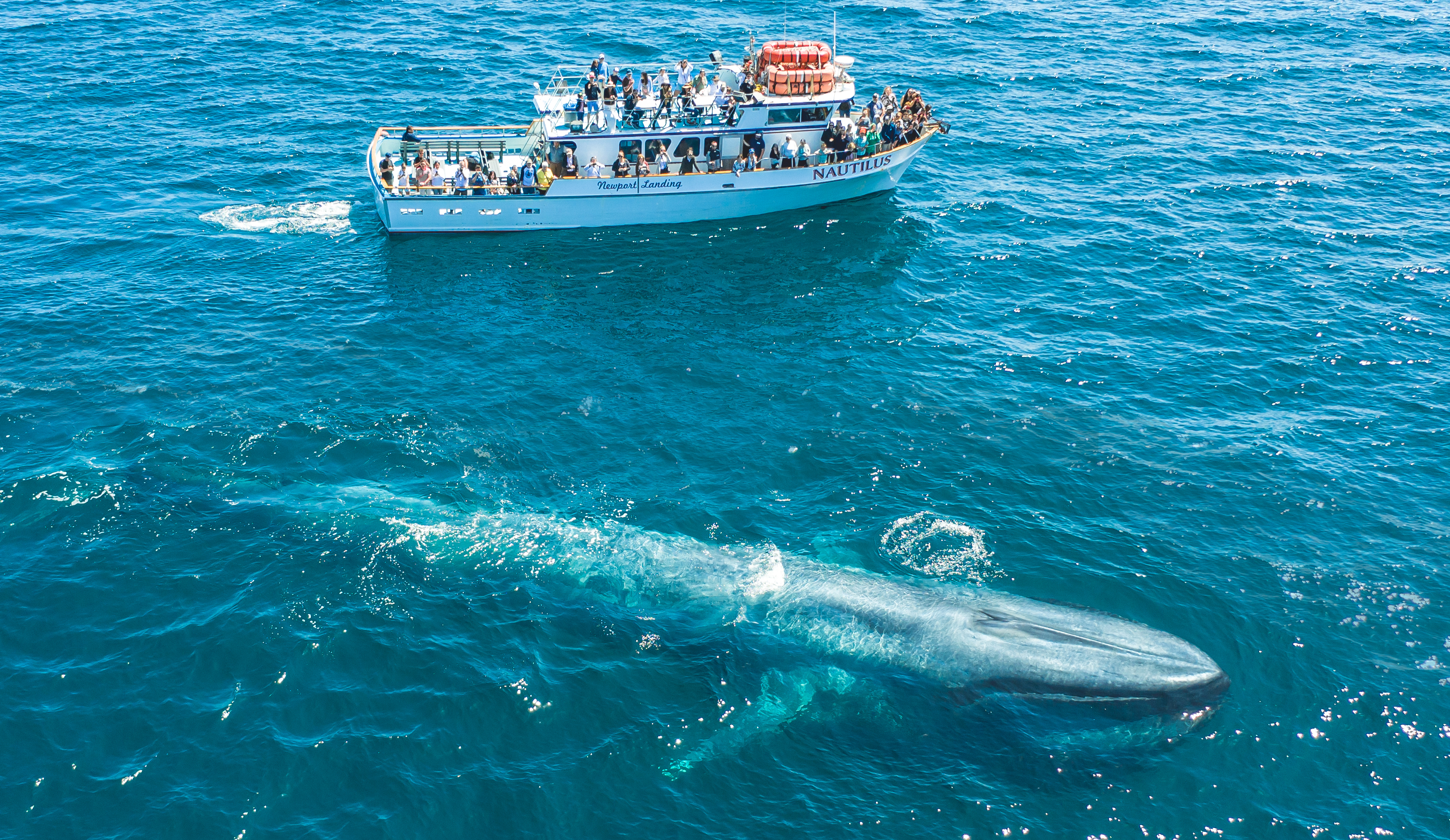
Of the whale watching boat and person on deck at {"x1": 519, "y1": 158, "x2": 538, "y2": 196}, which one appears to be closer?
person on deck at {"x1": 519, "y1": 158, "x2": 538, "y2": 196}

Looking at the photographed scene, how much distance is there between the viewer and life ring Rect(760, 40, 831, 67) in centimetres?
Answer: 5922

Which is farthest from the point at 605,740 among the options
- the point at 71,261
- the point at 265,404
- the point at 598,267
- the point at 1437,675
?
the point at 71,261

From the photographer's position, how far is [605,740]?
30484mm

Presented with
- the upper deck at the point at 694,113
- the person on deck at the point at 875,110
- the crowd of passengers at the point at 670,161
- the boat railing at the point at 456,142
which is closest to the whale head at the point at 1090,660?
the crowd of passengers at the point at 670,161

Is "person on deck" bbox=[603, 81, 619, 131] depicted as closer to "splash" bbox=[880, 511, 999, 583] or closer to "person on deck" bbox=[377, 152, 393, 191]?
"person on deck" bbox=[377, 152, 393, 191]

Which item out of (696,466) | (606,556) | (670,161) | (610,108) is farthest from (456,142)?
(606,556)

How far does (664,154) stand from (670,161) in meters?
0.52

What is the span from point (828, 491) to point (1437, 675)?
20.6 metres

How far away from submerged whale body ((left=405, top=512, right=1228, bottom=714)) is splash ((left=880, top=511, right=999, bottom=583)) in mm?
1309

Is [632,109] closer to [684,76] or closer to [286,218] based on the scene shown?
[684,76]

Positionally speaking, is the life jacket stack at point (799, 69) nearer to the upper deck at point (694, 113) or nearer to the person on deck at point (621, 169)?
the upper deck at point (694, 113)

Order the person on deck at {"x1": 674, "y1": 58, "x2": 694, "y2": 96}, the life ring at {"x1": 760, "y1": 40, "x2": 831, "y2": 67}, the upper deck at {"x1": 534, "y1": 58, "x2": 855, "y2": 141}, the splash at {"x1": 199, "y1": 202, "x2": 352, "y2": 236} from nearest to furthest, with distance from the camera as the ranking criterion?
1. the splash at {"x1": 199, "y1": 202, "x2": 352, "y2": 236}
2. the upper deck at {"x1": 534, "y1": 58, "x2": 855, "y2": 141}
3. the life ring at {"x1": 760, "y1": 40, "x2": 831, "y2": 67}
4. the person on deck at {"x1": 674, "y1": 58, "x2": 694, "y2": 96}

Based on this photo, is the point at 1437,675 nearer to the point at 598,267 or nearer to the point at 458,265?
the point at 598,267

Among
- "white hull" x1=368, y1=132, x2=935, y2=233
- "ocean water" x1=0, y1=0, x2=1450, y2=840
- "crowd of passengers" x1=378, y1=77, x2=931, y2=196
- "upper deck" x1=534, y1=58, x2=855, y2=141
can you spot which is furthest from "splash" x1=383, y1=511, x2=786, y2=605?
"upper deck" x1=534, y1=58, x2=855, y2=141
